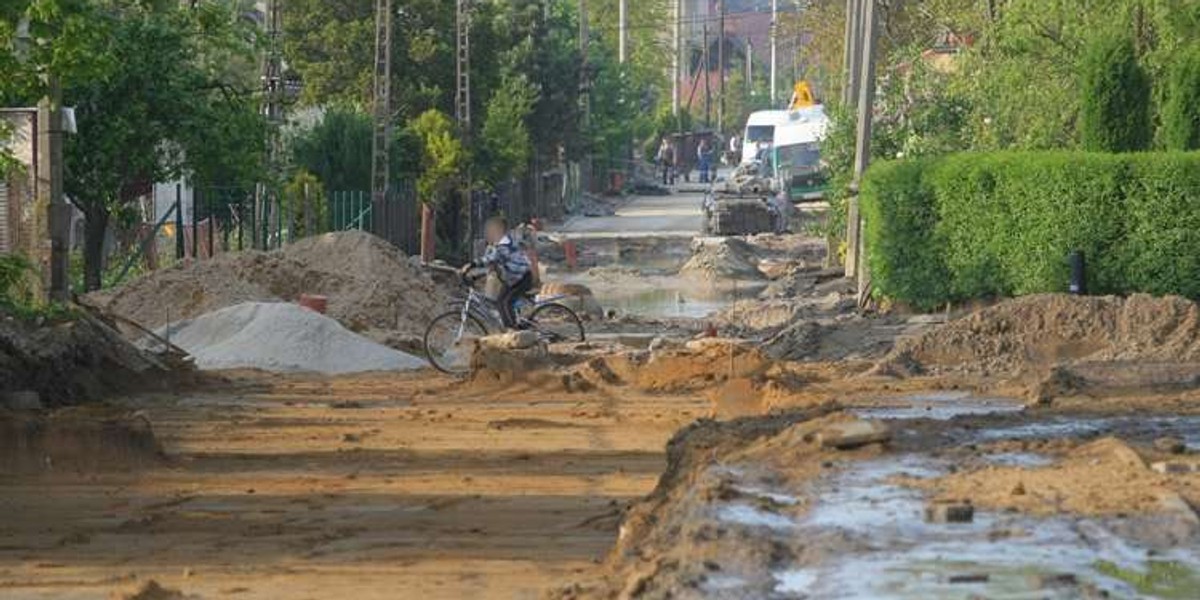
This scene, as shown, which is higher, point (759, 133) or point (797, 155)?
point (759, 133)

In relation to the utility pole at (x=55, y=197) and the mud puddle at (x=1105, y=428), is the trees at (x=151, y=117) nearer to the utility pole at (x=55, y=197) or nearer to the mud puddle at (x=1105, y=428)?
the utility pole at (x=55, y=197)

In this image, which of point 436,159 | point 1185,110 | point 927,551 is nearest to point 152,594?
point 927,551

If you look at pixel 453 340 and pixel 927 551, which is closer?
pixel 927 551

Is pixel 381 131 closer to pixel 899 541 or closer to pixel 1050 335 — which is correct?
pixel 1050 335

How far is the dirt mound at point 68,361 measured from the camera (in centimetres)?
2177

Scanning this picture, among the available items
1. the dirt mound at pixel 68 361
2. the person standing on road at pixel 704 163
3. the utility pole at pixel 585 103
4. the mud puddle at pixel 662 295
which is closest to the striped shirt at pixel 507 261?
the dirt mound at pixel 68 361

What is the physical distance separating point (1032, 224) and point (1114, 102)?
2.63 metres

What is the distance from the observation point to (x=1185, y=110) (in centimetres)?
3048

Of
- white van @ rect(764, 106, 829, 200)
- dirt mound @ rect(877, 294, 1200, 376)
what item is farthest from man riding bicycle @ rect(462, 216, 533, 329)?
white van @ rect(764, 106, 829, 200)

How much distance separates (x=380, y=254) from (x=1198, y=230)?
40.7ft

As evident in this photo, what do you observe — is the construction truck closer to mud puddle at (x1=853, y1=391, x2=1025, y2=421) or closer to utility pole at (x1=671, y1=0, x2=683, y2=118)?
utility pole at (x1=671, y1=0, x2=683, y2=118)

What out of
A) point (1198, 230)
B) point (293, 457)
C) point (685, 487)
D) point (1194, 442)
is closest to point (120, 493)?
point (293, 457)

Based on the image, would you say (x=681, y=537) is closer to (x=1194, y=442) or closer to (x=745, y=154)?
(x=1194, y=442)

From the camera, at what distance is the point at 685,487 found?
42.9ft
